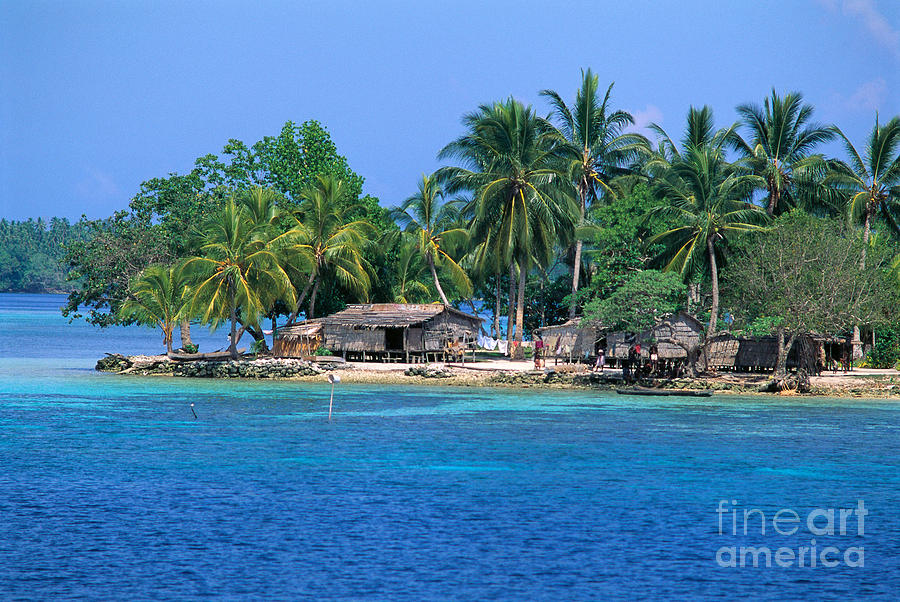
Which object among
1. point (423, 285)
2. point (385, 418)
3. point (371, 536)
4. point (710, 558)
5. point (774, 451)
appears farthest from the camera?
point (423, 285)

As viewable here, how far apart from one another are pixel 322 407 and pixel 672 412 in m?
13.0

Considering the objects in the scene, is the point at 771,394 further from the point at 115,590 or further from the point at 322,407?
the point at 115,590

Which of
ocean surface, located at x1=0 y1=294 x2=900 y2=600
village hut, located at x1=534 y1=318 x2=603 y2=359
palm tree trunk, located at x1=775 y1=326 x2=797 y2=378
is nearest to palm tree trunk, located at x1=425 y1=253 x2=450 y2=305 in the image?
village hut, located at x1=534 y1=318 x2=603 y2=359

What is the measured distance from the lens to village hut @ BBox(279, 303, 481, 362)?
158 ft

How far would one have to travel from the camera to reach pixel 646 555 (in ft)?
54.9

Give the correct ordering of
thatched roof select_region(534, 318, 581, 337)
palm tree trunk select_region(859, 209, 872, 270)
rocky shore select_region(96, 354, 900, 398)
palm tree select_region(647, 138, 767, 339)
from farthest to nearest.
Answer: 1. thatched roof select_region(534, 318, 581, 337)
2. palm tree trunk select_region(859, 209, 872, 270)
3. palm tree select_region(647, 138, 767, 339)
4. rocky shore select_region(96, 354, 900, 398)

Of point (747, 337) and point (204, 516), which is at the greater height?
point (747, 337)

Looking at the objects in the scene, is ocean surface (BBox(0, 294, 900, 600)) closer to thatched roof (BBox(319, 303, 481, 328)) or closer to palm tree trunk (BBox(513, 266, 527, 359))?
thatched roof (BBox(319, 303, 481, 328))

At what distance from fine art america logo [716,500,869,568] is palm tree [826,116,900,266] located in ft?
95.8

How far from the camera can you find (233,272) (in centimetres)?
4594

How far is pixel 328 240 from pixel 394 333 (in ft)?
20.2

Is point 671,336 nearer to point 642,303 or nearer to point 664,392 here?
point 642,303

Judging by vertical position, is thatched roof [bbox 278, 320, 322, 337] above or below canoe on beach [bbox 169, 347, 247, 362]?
above

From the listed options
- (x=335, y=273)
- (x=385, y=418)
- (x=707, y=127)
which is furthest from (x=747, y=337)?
(x=335, y=273)
